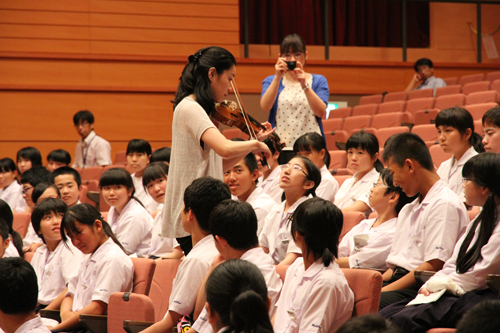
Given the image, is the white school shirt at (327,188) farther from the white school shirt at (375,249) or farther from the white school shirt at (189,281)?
the white school shirt at (189,281)

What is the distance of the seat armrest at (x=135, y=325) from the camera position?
2.25 m

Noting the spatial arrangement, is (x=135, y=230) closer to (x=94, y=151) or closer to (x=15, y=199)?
(x=15, y=199)

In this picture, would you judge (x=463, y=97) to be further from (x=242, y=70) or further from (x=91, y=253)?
(x=91, y=253)

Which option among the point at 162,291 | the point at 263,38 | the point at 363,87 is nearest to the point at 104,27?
the point at 263,38

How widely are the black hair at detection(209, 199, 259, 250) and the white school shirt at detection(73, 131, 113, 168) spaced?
5.24 meters

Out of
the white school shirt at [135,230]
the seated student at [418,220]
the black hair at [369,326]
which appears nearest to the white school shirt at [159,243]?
A: the white school shirt at [135,230]

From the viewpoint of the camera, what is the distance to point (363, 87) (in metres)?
8.90

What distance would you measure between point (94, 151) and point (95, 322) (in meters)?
4.66

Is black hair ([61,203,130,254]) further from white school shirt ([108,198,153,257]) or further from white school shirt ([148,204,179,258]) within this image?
white school shirt ([108,198,153,257])

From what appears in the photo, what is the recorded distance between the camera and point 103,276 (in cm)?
278

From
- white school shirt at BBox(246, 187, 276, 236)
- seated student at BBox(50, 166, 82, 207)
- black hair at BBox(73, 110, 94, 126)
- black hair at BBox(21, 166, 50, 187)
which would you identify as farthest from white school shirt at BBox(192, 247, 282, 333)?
black hair at BBox(73, 110, 94, 126)

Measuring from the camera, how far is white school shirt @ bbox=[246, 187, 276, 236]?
125 inches

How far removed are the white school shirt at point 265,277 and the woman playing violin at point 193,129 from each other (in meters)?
0.36

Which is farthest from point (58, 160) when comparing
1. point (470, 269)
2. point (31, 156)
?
point (470, 269)
